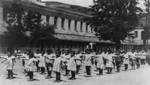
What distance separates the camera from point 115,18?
1505 inches

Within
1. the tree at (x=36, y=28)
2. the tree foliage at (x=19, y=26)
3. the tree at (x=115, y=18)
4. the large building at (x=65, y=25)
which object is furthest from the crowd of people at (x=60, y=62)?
the large building at (x=65, y=25)

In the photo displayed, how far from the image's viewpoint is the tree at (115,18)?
37938 millimetres

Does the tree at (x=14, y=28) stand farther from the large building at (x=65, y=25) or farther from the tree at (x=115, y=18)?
the tree at (x=115, y=18)

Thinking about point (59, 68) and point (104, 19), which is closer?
point (59, 68)

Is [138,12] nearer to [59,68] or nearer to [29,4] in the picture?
[29,4]

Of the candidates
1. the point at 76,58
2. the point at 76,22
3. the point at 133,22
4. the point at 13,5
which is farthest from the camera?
the point at 76,22

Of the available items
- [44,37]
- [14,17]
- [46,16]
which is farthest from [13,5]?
[46,16]

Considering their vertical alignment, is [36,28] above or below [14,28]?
below

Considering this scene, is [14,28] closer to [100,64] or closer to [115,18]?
[100,64]

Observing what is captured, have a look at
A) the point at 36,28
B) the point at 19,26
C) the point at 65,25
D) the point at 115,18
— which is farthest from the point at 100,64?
the point at 65,25

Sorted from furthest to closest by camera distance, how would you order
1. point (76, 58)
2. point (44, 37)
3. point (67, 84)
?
point (44, 37) → point (76, 58) → point (67, 84)

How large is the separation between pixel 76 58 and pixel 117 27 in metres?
19.1

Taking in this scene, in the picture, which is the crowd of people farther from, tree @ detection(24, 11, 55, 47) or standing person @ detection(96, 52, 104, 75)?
tree @ detection(24, 11, 55, 47)

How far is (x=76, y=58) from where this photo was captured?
64.3 ft
